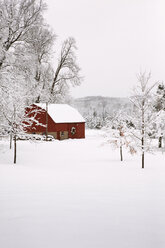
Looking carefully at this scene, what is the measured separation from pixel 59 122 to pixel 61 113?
259 cm

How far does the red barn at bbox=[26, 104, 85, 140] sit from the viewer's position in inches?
1200

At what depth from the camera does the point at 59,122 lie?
101ft

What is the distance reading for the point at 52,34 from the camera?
791 inches

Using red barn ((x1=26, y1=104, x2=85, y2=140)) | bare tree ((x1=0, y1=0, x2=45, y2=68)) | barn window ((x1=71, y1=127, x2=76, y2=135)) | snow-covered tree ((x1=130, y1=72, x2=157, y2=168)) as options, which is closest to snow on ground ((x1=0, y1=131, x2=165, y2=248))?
snow-covered tree ((x1=130, y1=72, x2=157, y2=168))

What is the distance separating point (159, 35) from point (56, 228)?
26.4 ft

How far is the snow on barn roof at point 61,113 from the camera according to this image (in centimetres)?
3095

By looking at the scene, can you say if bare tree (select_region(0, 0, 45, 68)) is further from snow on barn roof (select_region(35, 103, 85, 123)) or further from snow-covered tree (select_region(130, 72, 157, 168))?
snow on barn roof (select_region(35, 103, 85, 123))

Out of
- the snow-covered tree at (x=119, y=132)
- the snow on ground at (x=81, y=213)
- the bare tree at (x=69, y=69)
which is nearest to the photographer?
the snow on ground at (x=81, y=213)

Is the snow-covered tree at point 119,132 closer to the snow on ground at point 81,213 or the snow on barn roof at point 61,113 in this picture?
the snow on ground at point 81,213

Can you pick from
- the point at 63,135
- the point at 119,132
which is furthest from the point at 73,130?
the point at 119,132

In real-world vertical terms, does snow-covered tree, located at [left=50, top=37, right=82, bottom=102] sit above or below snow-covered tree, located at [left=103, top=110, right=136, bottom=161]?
above

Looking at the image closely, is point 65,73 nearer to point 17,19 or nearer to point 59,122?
point 59,122

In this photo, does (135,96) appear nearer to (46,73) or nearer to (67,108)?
(46,73)

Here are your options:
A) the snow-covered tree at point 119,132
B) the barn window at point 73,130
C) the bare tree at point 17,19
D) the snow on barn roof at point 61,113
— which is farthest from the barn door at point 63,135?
the bare tree at point 17,19
